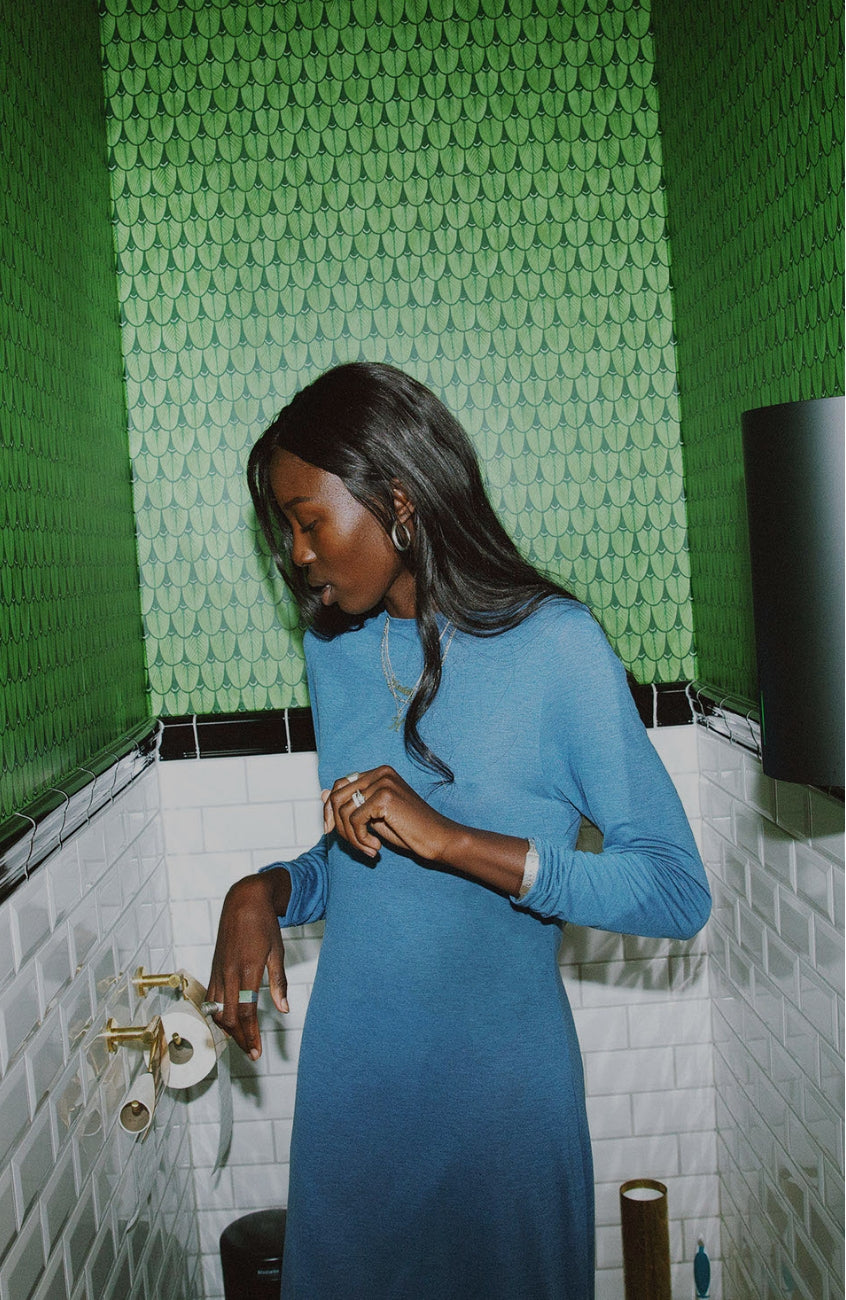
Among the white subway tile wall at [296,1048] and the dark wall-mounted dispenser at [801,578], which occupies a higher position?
the dark wall-mounted dispenser at [801,578]

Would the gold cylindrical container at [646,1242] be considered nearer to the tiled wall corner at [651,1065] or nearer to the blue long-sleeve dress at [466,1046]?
the tiled wall corner at [651,1065]

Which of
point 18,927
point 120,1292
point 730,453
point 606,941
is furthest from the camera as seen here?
point 606,941

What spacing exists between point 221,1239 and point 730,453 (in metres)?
1.82

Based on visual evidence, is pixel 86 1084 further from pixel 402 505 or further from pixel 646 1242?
pixel 646 1242

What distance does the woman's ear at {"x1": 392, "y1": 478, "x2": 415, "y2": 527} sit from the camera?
1388 millimetres

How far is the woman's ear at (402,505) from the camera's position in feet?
4.55

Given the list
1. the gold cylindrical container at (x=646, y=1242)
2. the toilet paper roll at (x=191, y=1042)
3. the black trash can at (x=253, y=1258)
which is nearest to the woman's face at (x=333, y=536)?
the toilet paper roll at (x=191, y=1042)

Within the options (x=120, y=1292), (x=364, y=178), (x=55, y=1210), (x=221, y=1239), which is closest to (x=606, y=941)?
(x=221, y=1239)

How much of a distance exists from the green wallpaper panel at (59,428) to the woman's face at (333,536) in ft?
1.34

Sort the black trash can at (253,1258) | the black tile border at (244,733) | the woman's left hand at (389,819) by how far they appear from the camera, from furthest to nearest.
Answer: the black tile border at (244,733) → the black trash can at (253,1258) → the woman's left hand at (389,819)

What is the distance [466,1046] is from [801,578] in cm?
70

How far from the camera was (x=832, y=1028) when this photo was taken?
5.63ft

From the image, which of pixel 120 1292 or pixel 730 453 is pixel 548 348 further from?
pixel 120 1292

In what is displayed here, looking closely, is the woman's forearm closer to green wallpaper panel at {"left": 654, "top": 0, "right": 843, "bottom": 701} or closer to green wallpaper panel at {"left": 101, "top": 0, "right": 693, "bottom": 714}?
green wallpaper panel at {"left": 654, "top": 0, "right": 843, "bottom": 701}
